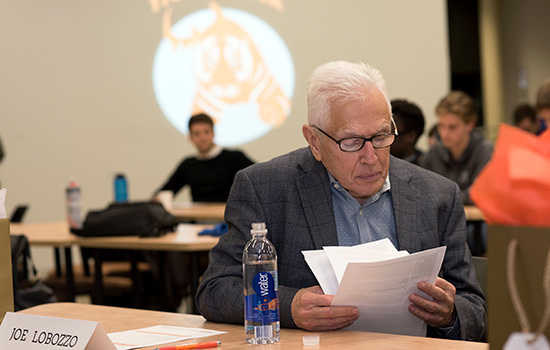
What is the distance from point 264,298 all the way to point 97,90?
547 centimetres

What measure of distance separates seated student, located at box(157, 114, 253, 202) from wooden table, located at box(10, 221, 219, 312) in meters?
1.64

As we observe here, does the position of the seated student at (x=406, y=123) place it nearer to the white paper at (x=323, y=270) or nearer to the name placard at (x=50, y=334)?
the white paper at (x=323, y=270)

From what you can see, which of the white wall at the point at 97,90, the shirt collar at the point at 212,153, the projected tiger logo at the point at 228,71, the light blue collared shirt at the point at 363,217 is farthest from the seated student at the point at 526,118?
the light blue collared shirt at the point at 363,217

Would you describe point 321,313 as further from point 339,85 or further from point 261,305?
point 339,85

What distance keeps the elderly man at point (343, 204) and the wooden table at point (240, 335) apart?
6cm

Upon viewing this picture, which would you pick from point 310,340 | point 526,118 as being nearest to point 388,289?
point 310,340

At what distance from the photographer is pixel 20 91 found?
6.25 m

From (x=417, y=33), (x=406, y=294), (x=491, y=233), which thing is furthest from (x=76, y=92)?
(x=491, y=233)

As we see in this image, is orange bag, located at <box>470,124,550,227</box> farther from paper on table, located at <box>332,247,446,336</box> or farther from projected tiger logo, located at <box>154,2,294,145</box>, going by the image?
projected tiger logo, located at <box>154,2,294,145</box>

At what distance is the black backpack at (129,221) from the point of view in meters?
3.78

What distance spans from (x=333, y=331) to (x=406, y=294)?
0.57 feet

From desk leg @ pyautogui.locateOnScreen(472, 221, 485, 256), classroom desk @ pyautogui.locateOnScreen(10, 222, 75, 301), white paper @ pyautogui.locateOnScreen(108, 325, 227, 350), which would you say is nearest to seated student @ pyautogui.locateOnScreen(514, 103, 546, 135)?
desk leg @ pyautogui.locateOnScreen(472, 221, 485, 256)

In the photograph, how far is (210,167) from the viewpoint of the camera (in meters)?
5.79

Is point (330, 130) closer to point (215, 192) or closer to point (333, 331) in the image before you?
point (333, 331)
